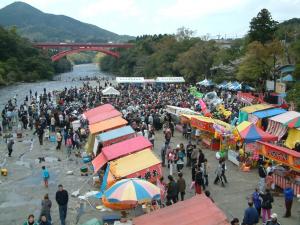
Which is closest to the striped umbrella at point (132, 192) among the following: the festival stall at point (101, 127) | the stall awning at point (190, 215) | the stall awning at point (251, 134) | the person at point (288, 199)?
the stall awning at point (190, 215)

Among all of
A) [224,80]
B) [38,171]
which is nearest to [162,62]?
[224,80]

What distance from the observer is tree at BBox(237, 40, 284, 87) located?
40.7 m

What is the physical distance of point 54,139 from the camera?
26828 mm

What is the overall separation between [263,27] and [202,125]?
31.5 meters

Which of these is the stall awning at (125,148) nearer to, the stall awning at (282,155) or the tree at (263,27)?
the stall awning at (282,155)

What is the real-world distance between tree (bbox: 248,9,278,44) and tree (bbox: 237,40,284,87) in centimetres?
790

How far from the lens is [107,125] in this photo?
2258 centimetres

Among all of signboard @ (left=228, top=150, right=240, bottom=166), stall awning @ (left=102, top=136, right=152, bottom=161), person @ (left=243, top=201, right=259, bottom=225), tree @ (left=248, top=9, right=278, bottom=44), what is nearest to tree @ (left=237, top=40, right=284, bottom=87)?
tree @ (left=248, top=9, right=278, bottom=44)

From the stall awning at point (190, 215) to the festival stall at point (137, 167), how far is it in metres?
4.69

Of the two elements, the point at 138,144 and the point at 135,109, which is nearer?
the point at 138,144

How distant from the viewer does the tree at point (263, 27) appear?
51.0m

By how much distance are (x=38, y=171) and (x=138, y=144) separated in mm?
5642

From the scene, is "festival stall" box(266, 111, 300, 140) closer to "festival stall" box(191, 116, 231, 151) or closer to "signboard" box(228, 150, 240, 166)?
"festival stall" box(191, 116, 231, 151)

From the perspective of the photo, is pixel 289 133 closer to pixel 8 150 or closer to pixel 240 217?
pixel 240 217
